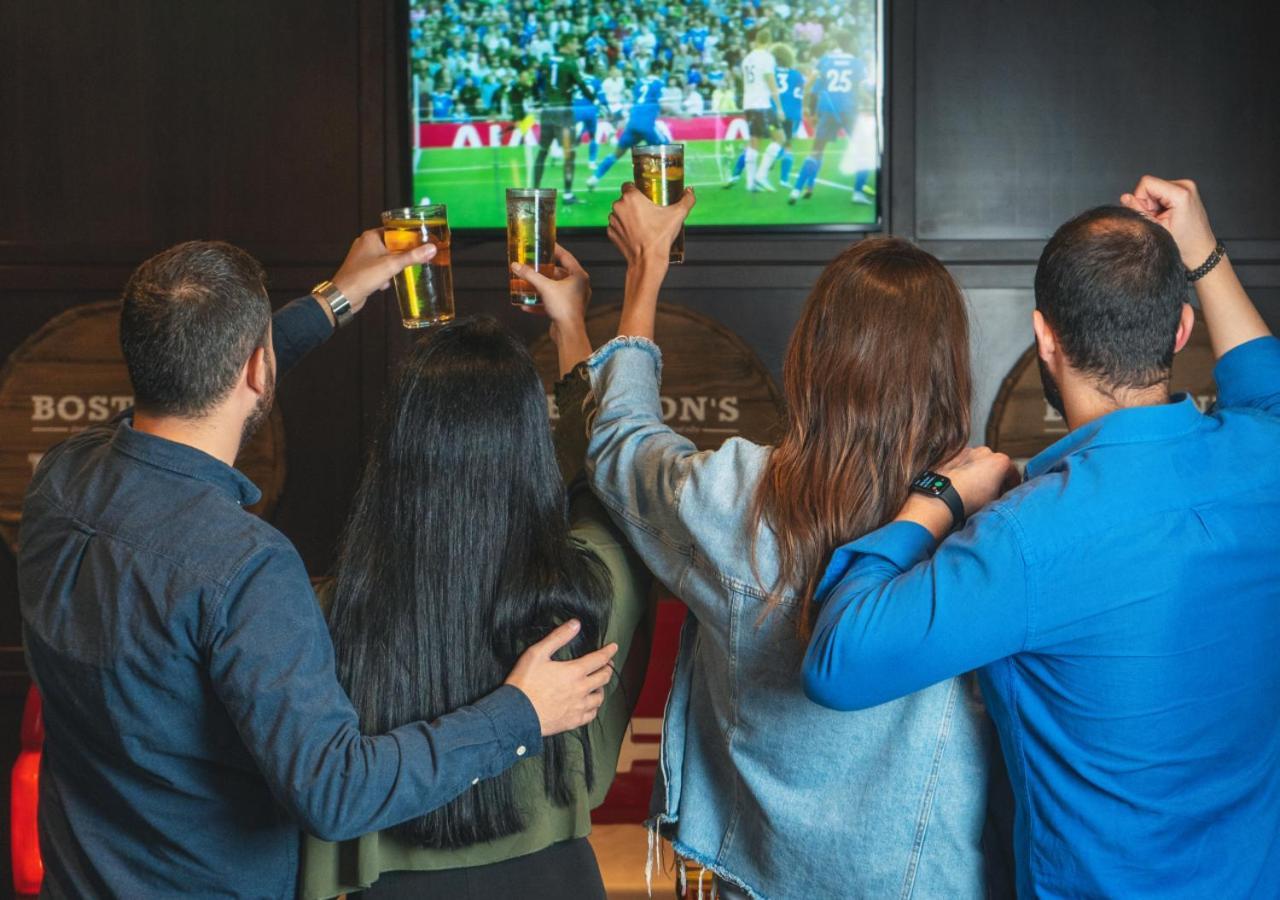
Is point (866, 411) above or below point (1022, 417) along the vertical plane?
above

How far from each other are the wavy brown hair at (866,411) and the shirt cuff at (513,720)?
0.30 metres

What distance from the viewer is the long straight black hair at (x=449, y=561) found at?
151cm

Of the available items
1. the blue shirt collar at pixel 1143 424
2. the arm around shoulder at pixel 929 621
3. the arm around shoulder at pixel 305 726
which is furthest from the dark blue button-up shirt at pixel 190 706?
the blue shirt collar at pixel 1143 424

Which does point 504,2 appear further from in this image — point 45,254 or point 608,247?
point 45,254

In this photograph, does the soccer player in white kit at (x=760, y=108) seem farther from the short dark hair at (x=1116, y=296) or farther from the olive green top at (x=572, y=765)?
the short dark hair at (x=1116, y=296)

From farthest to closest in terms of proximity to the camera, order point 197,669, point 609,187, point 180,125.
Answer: point 180,125 → point 609,187 → point 197,669

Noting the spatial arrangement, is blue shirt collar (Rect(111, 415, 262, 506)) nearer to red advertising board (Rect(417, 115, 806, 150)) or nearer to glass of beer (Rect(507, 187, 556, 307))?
glass of beer (Rect(507, 187, 556, 307))

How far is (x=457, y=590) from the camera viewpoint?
1514 millimetres

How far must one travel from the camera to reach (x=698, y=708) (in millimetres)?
1654

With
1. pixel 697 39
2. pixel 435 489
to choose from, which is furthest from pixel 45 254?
pixel 435 489

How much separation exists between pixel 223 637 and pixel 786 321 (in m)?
2.62

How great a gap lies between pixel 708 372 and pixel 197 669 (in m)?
2.49

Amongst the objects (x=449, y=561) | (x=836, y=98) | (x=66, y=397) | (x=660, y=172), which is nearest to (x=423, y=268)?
(x=660, y=172)

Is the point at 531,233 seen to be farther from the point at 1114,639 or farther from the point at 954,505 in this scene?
the point at 1114,639
